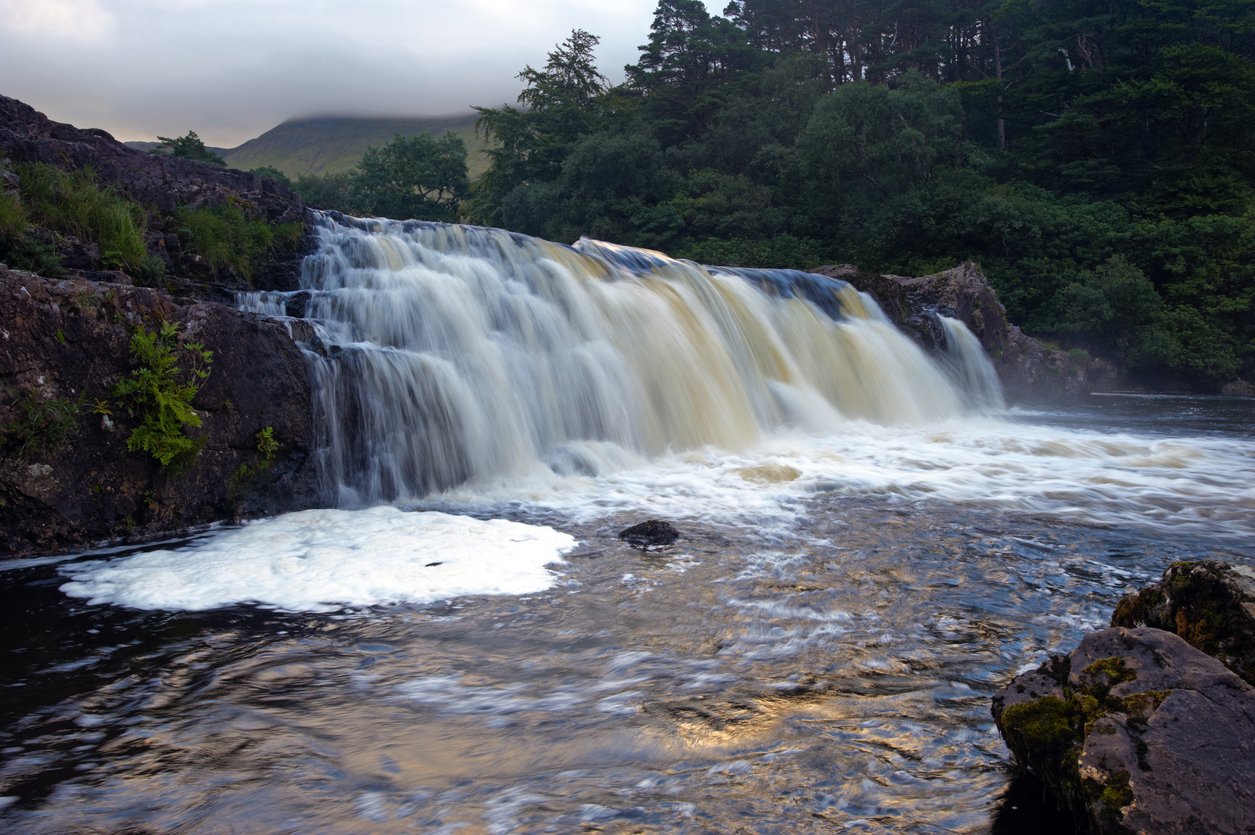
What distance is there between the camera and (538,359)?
1120 cm

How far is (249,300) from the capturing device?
→ 9.50m

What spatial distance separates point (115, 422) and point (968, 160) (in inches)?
1441

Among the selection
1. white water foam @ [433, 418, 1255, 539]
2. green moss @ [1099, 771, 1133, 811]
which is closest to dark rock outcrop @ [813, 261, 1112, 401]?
white water foam @ [433, 418, 1255, 539]

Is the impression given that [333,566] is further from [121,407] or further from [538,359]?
[538,359]

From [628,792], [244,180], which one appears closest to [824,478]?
[628,792]

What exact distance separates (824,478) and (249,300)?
727cm

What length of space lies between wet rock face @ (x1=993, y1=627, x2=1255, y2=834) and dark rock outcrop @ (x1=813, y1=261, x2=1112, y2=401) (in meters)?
17.3

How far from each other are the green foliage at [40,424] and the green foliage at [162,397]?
0.43 metres

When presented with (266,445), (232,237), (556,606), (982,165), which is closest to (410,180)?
(982,165)

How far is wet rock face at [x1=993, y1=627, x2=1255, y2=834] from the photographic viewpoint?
2.29m

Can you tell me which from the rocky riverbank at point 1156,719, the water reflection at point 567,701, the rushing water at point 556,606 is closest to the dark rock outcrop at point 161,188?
the rushing water at point 556,606

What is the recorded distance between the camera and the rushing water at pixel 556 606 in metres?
2.96

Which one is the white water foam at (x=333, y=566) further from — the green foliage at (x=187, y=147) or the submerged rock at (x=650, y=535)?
the green foliage at (x=187, y=147)

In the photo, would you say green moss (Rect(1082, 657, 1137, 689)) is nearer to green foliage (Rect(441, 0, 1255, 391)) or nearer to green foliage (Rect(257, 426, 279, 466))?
green foliage (Rect(257, 426, 279, 466))
